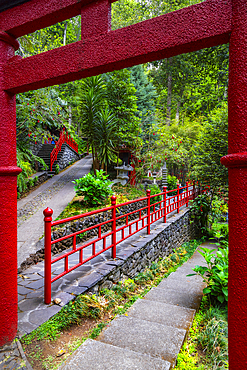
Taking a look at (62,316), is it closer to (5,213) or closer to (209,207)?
(5,213)

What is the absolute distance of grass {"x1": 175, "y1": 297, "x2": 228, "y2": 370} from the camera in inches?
85.4

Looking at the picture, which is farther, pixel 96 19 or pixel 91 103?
pixel 91 103

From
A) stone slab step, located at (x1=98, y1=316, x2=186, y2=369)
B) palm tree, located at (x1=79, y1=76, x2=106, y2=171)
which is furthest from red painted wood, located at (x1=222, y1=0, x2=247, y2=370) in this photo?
palm tree, located at (x1=79, y1=76, x2=106, y2=171)

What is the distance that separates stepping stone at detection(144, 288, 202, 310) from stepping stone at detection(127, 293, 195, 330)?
281 millimetres

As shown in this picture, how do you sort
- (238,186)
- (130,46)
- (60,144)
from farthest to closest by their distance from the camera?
1. (60,144)
2. (130,46)
3. (238,186)

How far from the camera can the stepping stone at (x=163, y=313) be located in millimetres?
2770

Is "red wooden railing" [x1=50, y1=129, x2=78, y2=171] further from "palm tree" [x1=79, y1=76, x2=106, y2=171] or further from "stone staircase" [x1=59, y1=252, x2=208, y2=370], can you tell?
"stone staircase" [x1=59, y1=252, x2=208, y2=370]

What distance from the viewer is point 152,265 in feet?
17.9

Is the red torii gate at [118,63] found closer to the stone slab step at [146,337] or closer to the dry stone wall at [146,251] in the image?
the stone slab step at [146,337]

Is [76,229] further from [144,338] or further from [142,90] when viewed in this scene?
[142,90]

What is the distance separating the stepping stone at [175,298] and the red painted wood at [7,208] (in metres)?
2.18

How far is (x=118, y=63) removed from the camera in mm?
1709

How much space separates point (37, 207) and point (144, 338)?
18.5 ft

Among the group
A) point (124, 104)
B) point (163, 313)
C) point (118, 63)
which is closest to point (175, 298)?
point (163, 313)
